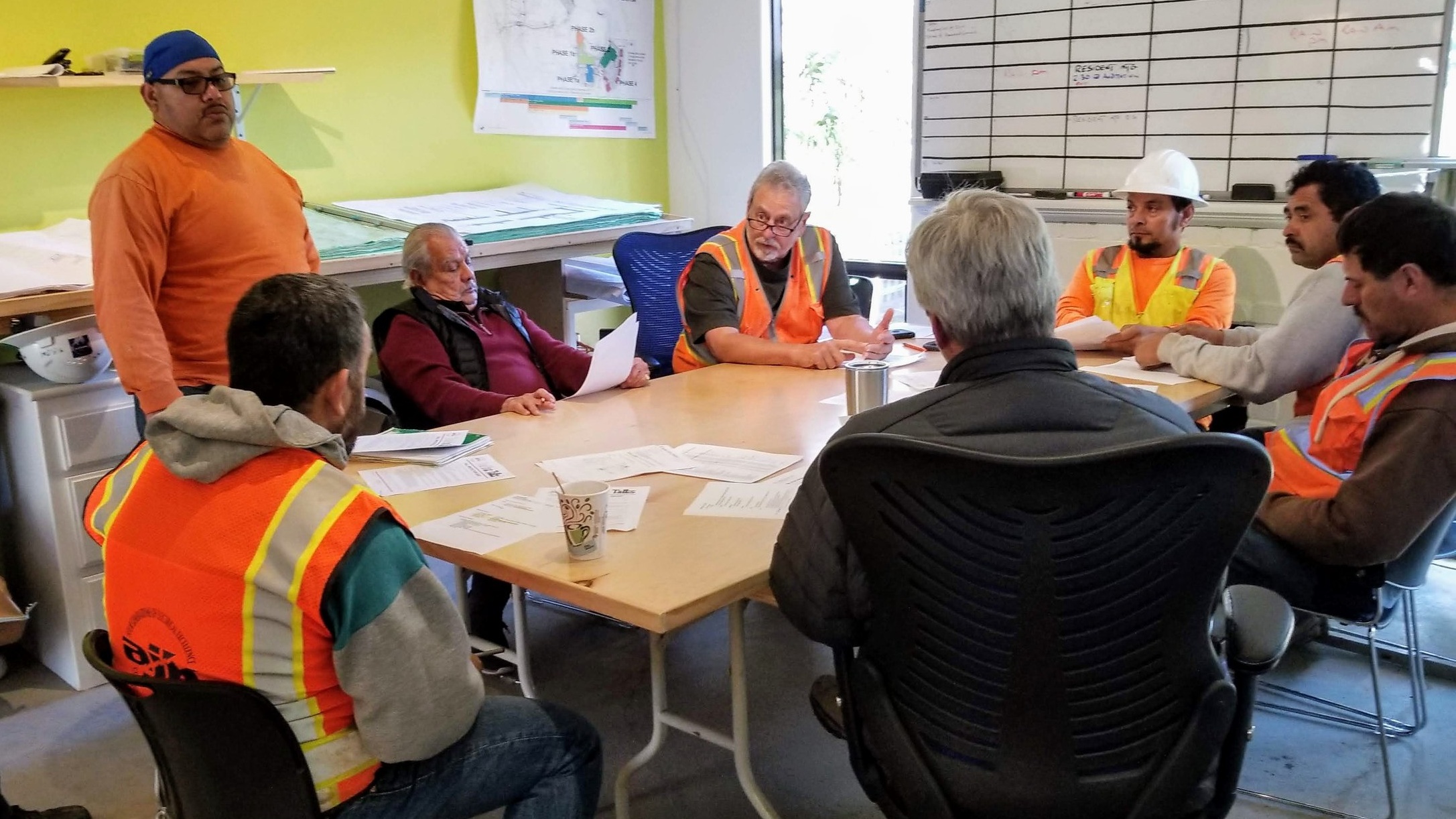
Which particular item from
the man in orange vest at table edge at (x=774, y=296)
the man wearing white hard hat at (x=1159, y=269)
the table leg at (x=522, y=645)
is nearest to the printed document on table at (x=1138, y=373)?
the man wearing white hard hat at (x=1159, y=269)

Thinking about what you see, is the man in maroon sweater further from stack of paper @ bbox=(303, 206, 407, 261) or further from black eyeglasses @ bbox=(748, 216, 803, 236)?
black eyeglasses @ bbox=(748, 216, 803, 236)

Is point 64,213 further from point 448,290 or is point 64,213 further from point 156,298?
point 448,290

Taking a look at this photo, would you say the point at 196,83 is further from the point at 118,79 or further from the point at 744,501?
the point at 744,501

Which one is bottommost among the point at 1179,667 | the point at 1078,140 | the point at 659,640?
the point at 659,640

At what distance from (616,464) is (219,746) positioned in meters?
0.99

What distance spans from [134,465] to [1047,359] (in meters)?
1.15

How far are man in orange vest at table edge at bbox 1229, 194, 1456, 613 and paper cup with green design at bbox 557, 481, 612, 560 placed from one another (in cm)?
130

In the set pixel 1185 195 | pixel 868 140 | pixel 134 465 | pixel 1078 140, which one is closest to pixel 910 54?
pixel 868 140

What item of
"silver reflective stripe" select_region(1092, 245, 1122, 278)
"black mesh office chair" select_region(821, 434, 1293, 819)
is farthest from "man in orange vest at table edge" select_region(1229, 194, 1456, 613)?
"silver reflective stripe" select_region(1092, 245, 1122, 278)

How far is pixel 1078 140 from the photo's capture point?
404 cm

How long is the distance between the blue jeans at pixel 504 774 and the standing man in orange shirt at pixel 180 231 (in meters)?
1.43

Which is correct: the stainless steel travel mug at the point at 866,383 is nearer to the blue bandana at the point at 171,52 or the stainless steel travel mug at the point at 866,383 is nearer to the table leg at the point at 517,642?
the table leg at the point at 517,642

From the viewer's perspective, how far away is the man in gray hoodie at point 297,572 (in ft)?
4.26

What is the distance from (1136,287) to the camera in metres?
3.49
